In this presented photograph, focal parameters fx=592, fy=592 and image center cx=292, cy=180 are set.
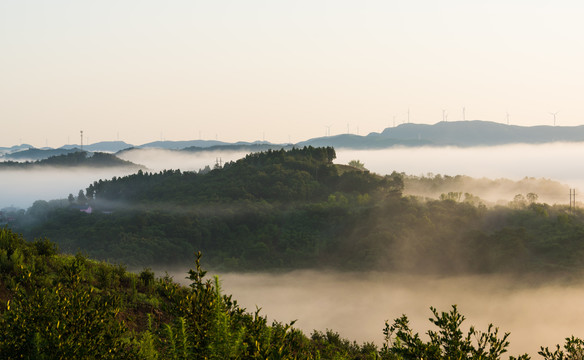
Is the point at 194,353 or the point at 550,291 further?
the point at 550,291

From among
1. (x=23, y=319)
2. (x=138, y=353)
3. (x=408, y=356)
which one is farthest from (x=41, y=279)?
(x=408, y=356)

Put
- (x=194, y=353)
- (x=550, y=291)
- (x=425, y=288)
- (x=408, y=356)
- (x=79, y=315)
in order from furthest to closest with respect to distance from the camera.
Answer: (x=425, y=288)
(x=550, y=291)
(x=408, y=356)
(x=79, y=315)
(x=194, y=353)

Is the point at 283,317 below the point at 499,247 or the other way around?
below

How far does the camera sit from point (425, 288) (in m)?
197

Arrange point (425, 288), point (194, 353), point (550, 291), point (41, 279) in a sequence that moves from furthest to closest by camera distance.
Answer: point (425, 288), point (550, 291), point (41, 279), point (194, 353)

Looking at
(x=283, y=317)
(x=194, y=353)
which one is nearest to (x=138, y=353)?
(x=194, y=353)

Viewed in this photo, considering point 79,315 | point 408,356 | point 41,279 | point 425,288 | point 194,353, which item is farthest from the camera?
point 425,288

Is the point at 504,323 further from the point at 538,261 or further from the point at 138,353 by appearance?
the point at 138,353

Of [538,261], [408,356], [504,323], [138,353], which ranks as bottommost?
[504,323]

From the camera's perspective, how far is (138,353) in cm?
1055

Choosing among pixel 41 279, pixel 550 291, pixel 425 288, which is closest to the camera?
pixel 41 279

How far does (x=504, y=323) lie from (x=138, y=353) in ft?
608

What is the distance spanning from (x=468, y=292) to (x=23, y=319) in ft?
618

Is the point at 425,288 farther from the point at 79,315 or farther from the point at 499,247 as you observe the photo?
the point at 79,315
